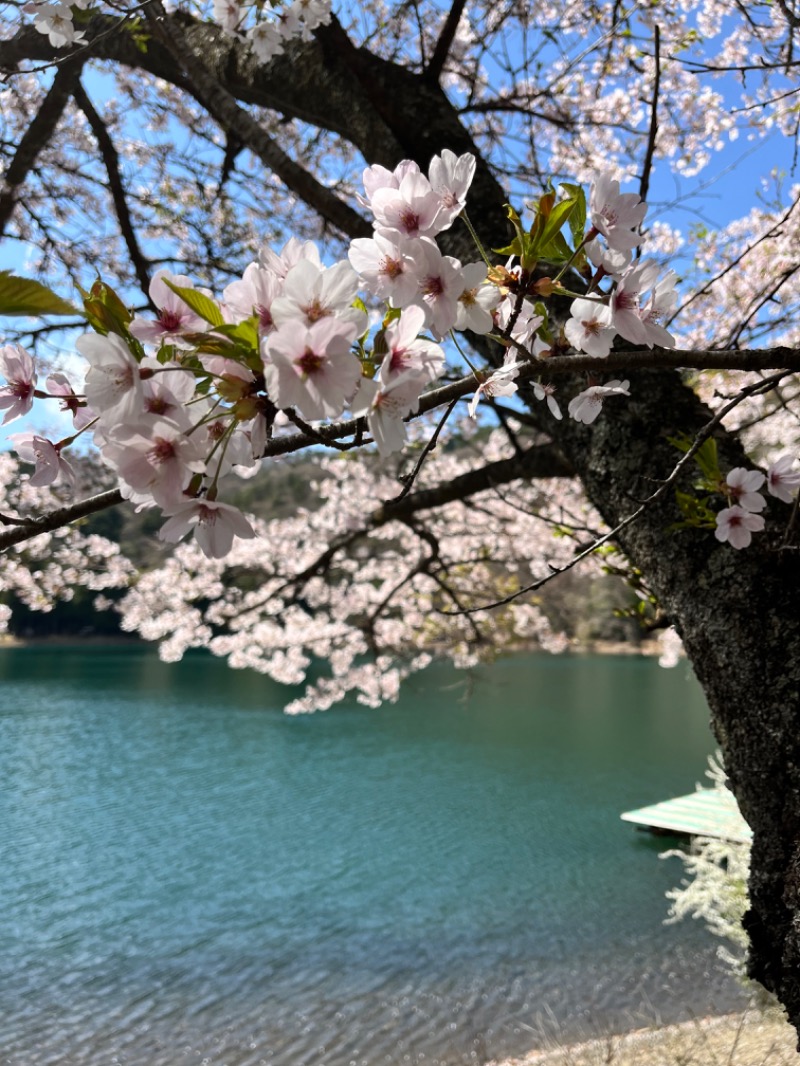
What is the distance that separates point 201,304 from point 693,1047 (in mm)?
3718

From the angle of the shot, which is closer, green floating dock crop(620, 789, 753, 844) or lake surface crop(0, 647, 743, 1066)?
lake surface crop(0, 647, 743, 1066)

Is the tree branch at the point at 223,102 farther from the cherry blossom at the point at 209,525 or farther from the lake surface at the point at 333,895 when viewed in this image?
the lake surface at the point at 333,895

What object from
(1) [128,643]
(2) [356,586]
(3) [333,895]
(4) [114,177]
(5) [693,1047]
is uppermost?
(4) [114,177]

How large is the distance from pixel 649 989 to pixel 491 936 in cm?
116

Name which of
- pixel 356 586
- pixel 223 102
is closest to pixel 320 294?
pixel 223 102

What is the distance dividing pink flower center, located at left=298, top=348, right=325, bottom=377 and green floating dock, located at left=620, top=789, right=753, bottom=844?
6.97 meters

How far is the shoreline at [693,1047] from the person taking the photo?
9.09 ft

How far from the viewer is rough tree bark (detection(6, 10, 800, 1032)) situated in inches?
37.7

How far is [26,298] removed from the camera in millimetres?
372

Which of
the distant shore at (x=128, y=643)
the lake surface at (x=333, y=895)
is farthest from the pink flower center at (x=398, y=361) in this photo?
the distant shore at (x=128, y=643)

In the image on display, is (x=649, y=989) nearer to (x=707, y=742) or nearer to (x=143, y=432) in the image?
(x=143, y=432)

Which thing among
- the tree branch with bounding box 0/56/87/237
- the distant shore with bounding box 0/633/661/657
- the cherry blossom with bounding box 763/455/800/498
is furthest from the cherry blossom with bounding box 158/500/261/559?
the distant shore with bounding box 0/633/661/657

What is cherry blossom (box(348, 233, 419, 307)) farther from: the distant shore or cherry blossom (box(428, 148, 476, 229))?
the distant shore

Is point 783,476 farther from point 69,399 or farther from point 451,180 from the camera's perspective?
point 69,399
